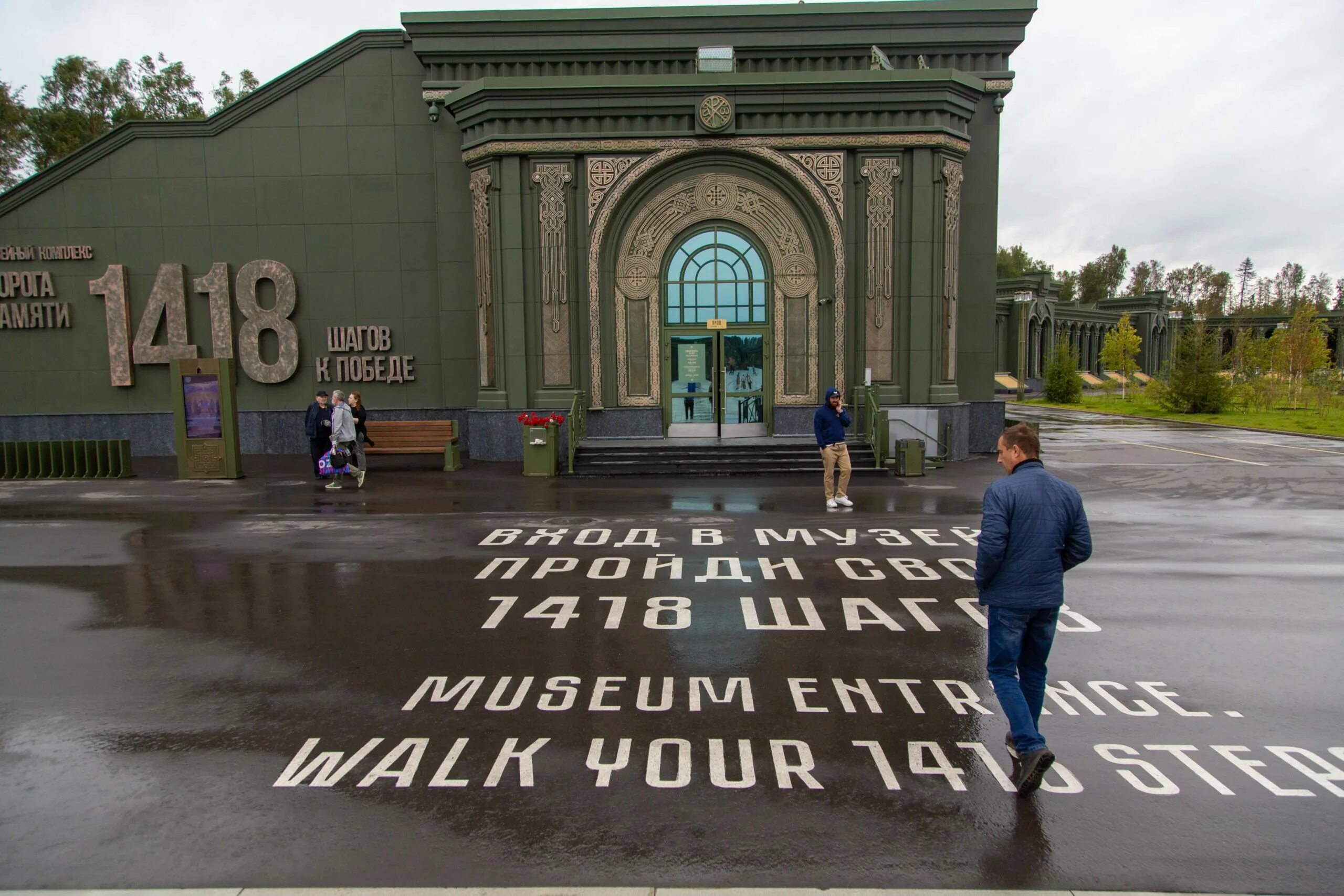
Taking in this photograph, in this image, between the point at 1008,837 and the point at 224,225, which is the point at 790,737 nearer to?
the point at 1008,837

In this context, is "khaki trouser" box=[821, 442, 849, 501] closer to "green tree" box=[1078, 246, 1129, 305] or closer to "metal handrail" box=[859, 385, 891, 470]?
"metal handrail" box=[859, 385, 891, 470]

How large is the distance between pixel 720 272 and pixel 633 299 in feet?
7.02

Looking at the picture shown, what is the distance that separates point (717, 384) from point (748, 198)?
4.29m

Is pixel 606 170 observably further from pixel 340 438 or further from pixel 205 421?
pixel 205 421

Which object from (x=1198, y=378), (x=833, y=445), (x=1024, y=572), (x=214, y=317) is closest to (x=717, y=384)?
(x=833, y=445)

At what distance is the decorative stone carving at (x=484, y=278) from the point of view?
763 inches

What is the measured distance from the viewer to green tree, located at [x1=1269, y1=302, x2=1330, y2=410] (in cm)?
3791

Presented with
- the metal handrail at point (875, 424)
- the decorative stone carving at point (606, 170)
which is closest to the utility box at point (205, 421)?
the decorative stone carving at point (606, 170)

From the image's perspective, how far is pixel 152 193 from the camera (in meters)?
21.0

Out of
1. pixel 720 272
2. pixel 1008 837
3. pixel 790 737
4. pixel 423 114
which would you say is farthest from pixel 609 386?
pixel 1008 837

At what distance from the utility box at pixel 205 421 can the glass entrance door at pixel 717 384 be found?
9.29m

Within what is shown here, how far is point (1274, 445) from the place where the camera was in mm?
23172

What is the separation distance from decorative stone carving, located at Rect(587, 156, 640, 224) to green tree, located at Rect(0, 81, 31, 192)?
27.8 metres

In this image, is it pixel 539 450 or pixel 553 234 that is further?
pixel 553 234
